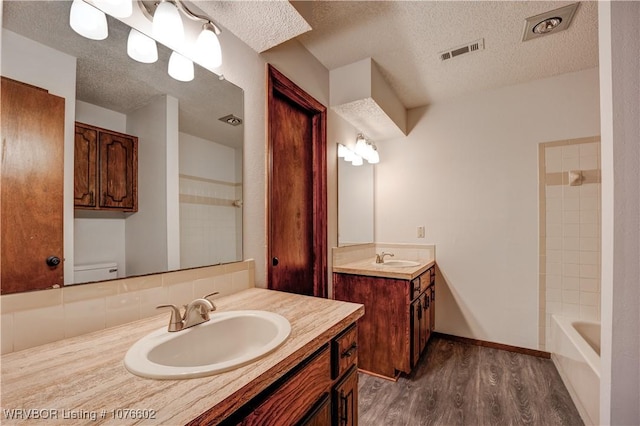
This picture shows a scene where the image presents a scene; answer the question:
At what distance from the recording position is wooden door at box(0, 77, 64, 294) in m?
0.71

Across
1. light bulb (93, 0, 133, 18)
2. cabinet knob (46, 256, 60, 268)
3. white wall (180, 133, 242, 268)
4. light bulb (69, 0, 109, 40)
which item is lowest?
cabinet knob (46, 256, 60, 268)

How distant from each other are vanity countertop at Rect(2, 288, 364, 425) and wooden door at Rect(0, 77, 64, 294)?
0.21 metres

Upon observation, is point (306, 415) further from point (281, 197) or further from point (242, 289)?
point (281, 197)

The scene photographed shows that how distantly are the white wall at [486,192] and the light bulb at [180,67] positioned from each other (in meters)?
2.38

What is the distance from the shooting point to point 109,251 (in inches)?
35.5

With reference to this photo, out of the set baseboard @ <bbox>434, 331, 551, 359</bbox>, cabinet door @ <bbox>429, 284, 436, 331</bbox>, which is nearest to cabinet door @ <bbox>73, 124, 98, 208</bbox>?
cabinet door @ <bbox>429, 284, 436, 331</bbox>

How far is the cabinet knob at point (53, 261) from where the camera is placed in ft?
2.55

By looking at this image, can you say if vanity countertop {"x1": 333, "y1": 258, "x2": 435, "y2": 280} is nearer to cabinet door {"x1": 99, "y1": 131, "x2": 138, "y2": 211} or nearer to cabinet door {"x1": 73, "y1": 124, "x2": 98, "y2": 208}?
cabinet door {"x1": 99, "y1": 131, "x2": 138, "y2": 211}

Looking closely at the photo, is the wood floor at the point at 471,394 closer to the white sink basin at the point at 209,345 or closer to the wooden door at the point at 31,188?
the white sink basin at the point at 209,345

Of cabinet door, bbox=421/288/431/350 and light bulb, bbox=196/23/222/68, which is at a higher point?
light bulb, bbox=196/23/222/68

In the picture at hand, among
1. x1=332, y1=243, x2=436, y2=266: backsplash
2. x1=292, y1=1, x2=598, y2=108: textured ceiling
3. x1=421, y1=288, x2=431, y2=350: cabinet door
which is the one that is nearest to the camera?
x1=292, y1=1, x2=598, y2=108: textured ceiling

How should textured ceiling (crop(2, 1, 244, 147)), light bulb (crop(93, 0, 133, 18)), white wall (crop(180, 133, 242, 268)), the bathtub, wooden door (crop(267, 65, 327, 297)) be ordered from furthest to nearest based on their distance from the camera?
wooden door (crop(267, 65, 327, 297)) < the bathtub < white wall (crop(180, 133, 242, 268)) < light bulb (crop(93, 0, 133, 18)) < textured ceiling (crop(2, 1, 244, 147))

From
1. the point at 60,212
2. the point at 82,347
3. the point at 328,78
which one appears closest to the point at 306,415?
the point at 82,347

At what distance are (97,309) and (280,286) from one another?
1.05 metres
